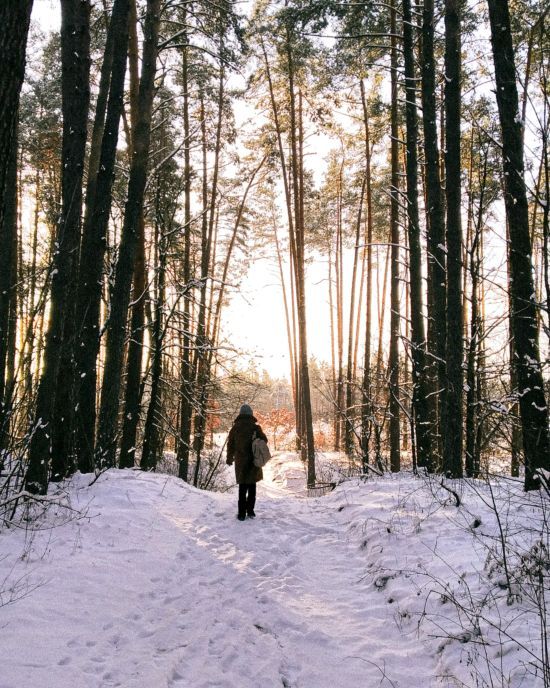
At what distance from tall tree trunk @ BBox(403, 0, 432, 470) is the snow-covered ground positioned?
332 cm

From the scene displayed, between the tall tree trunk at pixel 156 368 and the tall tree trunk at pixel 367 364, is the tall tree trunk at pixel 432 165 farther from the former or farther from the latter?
the tall tree trunk at pixel 156 368

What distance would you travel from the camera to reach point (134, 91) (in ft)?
32.9

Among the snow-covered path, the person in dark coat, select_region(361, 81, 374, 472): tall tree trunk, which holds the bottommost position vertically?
the snow-covered path

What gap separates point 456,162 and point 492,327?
2798mm

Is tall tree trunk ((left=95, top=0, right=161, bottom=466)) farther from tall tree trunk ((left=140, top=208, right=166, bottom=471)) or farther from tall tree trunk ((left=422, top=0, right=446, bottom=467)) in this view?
tall tree trunk ((left=422, top=0, right=446, bottom=467))

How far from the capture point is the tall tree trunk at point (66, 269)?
547 cm

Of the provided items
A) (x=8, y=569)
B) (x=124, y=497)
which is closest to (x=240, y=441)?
(x=124, y=497)

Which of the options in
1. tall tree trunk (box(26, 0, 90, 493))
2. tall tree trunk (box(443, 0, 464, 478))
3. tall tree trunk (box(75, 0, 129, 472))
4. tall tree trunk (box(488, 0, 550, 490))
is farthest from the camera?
tall tree trunk (box(75, 0, 129, 472))

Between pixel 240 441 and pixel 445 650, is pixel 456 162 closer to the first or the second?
pixel 240 441

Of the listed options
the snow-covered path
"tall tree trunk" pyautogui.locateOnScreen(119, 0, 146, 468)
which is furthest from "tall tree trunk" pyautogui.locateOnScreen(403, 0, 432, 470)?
"tall tree trunk" pyautogui.locateOnScreen(119, 0, 146, 468)

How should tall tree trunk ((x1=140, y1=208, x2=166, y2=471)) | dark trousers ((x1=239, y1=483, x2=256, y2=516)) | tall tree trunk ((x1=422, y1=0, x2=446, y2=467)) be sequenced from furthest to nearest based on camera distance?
1. tall tree trunk ((x1=140, y1=208, x2=166, y2=471))
2. tall tree trunk ((x1=422, y1=0, x2=446, y2=467))
3. dark trousers ((x1=239, y1=483, x2=256, y2=516))

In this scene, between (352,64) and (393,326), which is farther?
(393,326)

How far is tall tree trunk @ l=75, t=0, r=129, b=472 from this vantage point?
23.5ft

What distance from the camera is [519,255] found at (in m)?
5.62
